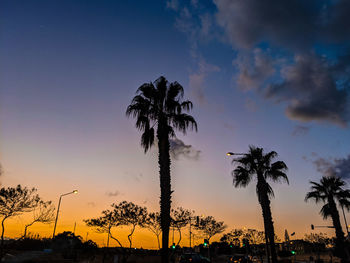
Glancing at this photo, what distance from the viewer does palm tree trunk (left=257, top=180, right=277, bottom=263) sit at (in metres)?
23.9

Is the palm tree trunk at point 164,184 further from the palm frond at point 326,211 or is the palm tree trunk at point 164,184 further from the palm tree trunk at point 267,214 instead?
the palm frond at point 326,211

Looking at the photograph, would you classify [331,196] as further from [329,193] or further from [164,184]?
[164,184]

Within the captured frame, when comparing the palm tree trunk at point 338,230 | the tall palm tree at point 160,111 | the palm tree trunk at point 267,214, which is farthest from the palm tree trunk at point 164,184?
the palm tree trunk at point 338,230

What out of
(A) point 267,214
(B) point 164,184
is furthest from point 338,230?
(B) point 164,184

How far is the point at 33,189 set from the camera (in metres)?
35.7

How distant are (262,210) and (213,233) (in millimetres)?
54137

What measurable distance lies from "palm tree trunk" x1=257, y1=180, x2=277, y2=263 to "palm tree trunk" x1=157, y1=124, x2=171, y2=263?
1194 cm

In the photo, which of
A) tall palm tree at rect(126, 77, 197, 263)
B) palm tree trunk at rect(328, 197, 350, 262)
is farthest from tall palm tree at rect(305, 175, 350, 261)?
tall palm tree at rect(126, 77, 197, 263)

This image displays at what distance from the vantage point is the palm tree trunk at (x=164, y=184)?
15.9 metres

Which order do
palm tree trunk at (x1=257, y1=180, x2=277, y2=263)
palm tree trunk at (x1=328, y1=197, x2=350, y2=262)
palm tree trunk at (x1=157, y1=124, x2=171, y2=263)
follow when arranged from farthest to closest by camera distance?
palm tree trunk at (x1=328, y1=197, x2=350, y2=262) → palm tree trunk at (x1=257, y1=180, x2=277, y2=263) → palm tree trunk at (x1=157, y1=124, x2=171, y2=263)

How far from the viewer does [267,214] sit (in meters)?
24.9

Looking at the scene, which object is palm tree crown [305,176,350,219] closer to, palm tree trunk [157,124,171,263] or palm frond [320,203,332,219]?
palm frond [320,203,332,219]

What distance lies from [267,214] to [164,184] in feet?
42.2

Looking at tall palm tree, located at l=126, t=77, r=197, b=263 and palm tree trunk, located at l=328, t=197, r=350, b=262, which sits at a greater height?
tall palm tree, located at l=126, t=77, r=197, b=263
